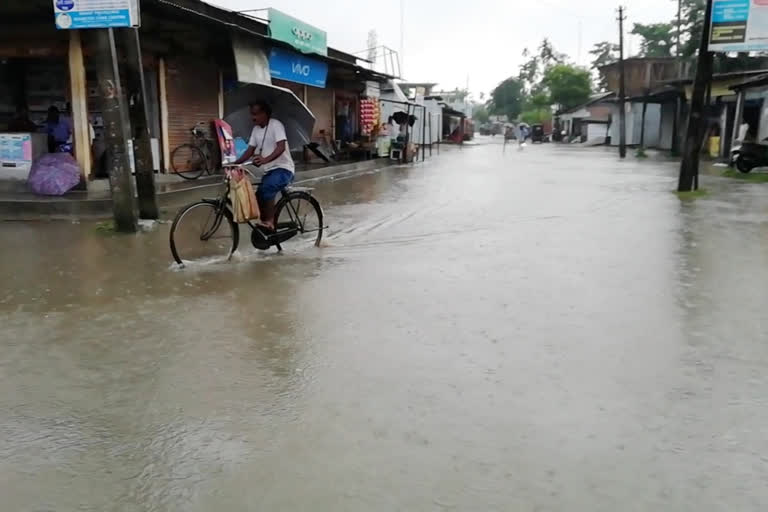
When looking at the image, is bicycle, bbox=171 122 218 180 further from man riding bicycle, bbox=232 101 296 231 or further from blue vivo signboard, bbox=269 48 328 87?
man riding bicycle, bbox=232 101 296 231

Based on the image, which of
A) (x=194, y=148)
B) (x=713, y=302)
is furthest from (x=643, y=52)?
(x=713, y=302)

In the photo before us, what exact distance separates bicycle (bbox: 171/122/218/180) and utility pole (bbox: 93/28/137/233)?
5.32 metres

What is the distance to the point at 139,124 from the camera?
9680mm

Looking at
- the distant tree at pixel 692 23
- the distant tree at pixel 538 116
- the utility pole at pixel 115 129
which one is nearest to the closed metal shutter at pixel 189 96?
the utility pole at pixel 115 129

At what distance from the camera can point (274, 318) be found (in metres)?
5.49

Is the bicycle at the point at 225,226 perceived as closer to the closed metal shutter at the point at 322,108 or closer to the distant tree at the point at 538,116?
the closed metal shutter at the point at 322,108

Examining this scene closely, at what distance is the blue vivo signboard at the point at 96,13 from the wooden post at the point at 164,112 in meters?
5.87

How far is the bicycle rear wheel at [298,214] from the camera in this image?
7961 mm

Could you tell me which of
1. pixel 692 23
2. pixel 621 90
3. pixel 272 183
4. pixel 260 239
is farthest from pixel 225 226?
pixel 692 23

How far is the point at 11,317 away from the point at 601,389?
4460 mm

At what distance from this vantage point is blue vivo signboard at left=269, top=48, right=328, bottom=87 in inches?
661

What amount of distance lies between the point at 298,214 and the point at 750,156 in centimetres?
1637

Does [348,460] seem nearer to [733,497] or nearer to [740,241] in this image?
[733,497]

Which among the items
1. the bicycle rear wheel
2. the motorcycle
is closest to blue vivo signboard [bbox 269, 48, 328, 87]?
the bicycle rear wheel
